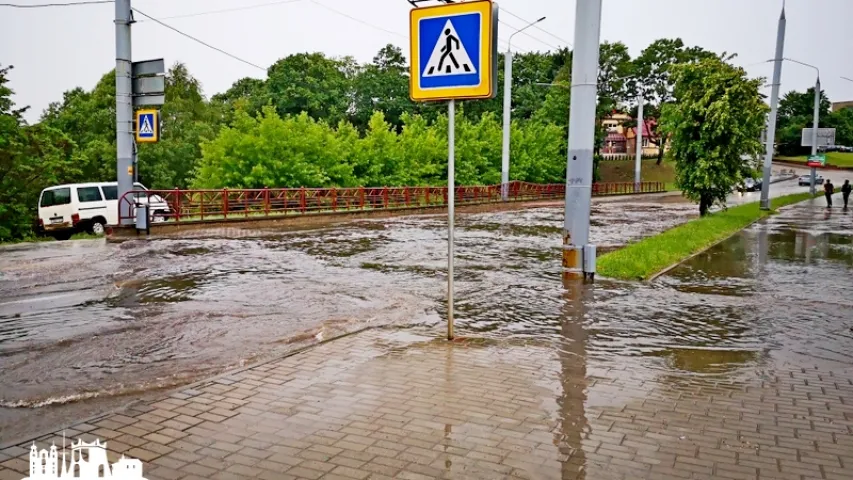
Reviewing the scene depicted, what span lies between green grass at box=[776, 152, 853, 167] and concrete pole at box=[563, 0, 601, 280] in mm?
107877

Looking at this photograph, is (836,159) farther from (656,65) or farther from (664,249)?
(664,249)

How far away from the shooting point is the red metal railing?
74.8 ft

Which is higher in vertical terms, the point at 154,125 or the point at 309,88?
the point at 309,88

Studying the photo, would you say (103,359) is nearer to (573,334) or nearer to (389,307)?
(389,307)

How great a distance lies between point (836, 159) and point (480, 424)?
124m

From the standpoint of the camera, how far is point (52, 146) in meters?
36.0

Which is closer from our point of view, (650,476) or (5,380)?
(650,476)

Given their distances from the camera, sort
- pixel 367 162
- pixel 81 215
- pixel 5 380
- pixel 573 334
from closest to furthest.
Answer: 1. pixel 5 380
2. pixel 573 334
3. pixel 81 215
4. pixel 367 162

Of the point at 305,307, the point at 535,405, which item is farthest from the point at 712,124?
the point at 535,405

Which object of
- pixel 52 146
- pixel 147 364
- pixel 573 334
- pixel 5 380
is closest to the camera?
pixel 5 380

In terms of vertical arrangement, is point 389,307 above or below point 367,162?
below

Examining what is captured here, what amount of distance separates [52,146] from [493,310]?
34.5 m

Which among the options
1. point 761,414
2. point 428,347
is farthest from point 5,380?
point 761,414

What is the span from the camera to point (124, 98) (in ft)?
62.0
